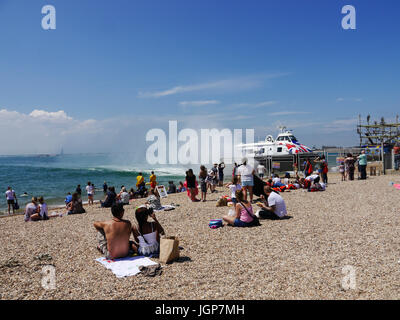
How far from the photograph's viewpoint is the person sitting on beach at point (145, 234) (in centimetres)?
616

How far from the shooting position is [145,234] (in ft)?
20.6

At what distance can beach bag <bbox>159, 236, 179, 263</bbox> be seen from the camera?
5766mm

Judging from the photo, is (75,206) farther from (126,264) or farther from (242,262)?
(242,262)

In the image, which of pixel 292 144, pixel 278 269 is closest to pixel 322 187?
pixel 278 269

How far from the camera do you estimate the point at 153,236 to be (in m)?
6.28

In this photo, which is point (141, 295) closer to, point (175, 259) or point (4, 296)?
point (175, 259)

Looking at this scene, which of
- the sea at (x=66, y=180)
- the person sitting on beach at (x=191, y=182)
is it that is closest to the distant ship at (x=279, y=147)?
the sea at (x=66, y=180)

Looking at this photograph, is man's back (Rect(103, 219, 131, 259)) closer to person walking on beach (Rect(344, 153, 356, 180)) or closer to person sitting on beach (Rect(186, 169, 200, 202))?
person sitting on beach (Rect(186, 169, 200, 202))

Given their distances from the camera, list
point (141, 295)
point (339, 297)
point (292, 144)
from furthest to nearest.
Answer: point (292, 144)
point (141, 295)
point (339, 297)

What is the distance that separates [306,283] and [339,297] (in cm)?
56

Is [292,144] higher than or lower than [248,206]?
higher

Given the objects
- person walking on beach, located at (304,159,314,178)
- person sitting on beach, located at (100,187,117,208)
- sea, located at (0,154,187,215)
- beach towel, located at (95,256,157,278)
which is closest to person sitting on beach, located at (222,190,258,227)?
beach towel, located at (95,256,157,278)

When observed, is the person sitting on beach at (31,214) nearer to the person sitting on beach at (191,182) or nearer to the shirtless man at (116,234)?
the person sitting on beach at (191,182)

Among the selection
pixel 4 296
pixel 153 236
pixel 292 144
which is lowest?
pixel 4 296
